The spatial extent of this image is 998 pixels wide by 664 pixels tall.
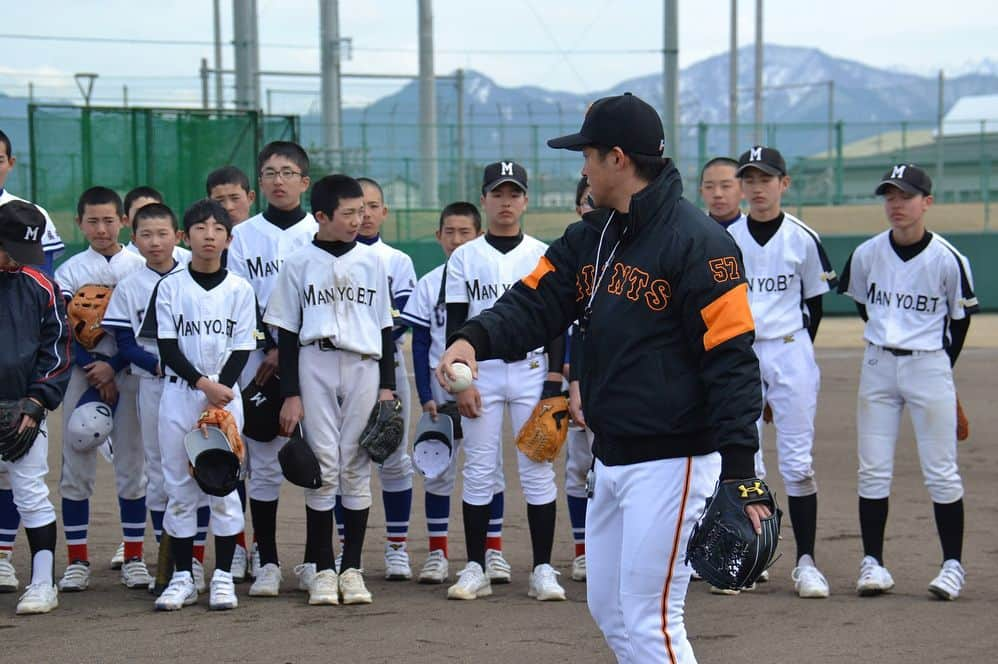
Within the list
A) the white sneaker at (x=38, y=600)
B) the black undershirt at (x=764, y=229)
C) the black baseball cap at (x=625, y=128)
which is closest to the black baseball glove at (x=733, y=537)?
the black baseball cap at (x=625, y=128)

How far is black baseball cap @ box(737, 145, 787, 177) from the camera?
666 cm

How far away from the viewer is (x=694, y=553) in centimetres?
376

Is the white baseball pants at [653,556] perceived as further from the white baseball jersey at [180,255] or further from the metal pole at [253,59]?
the metal pole at [253,59]

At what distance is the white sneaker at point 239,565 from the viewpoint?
679cm

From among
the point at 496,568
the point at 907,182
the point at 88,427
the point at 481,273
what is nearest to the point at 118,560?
the point at 88,427

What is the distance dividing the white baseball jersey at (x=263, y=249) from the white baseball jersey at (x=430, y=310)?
0.63m

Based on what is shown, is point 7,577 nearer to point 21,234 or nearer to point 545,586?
point 21,234

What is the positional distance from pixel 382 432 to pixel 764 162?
7.69 feet

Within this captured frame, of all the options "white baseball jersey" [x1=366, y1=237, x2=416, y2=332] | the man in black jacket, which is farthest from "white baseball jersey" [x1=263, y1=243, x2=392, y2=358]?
the man in black jacket

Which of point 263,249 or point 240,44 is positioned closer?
point 263,249

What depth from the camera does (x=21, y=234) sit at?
602 cm

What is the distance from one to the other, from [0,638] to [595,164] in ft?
11.0

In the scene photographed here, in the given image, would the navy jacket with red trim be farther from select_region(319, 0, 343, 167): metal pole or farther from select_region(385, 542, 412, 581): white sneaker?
select_region(319, 0, 343, 167): metal pole

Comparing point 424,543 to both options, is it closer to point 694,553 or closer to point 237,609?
point 237,609
